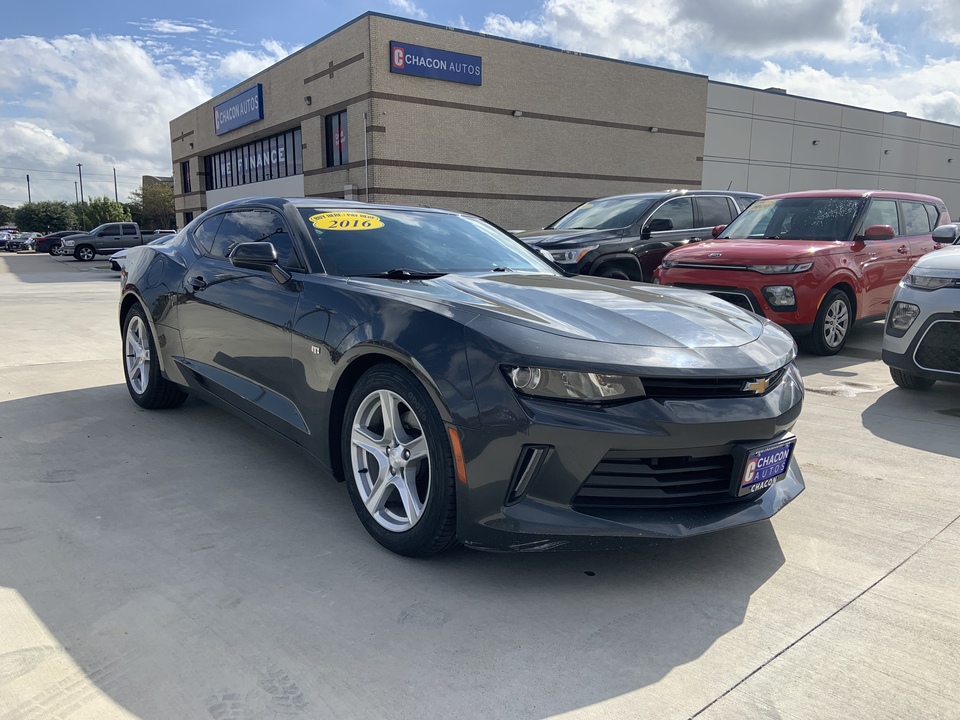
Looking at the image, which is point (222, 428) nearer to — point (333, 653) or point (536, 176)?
point (333, 653)

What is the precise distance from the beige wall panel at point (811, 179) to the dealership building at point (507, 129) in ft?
0.27

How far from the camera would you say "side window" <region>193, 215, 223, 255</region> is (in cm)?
451

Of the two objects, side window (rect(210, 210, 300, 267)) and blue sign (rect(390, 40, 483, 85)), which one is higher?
blue sign (rect(390, 40, 483, 85))

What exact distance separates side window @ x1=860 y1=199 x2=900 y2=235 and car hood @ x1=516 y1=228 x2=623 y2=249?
9.02 feet

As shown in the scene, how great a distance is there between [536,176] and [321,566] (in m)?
25.1

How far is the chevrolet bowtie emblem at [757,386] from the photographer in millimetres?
2686

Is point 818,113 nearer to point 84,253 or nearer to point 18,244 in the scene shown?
point 84,253

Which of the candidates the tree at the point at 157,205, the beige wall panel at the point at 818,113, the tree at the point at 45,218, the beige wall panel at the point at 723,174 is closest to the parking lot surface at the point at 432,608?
the beige wall panel at the point at 723,174

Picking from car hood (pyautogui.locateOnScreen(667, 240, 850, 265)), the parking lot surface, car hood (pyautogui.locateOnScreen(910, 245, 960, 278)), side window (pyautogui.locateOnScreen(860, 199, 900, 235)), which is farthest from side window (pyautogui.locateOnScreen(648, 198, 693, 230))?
the parking lot surface

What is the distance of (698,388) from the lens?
2578 millimetres

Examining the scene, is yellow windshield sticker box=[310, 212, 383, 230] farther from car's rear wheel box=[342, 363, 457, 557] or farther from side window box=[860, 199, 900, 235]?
side window box=[860, 199, 900, 235]

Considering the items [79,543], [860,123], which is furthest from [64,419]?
[860,123]

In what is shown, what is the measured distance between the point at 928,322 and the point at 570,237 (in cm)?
448

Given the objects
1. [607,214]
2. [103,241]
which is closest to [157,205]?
[103,241]
